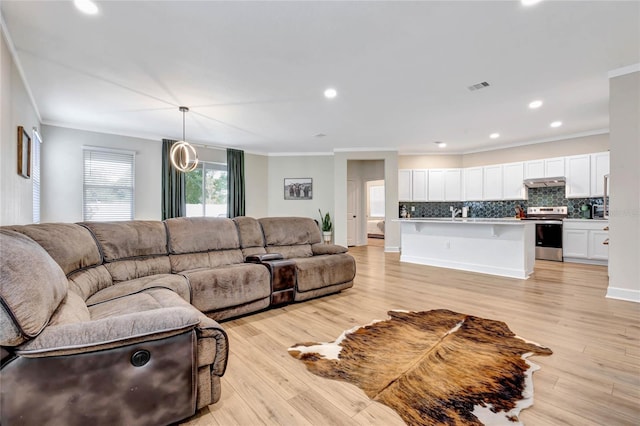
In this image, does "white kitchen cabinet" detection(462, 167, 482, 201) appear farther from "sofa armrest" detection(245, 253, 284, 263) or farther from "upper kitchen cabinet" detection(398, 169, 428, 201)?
"sofa armrest" detection(245, 253, 284, 263)

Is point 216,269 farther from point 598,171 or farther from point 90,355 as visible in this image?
point 598,171

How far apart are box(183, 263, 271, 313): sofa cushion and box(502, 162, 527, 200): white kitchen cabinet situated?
643 centimetres

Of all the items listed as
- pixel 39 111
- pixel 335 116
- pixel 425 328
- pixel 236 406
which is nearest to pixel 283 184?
pixel 335 116

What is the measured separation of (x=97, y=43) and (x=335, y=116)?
129 inches

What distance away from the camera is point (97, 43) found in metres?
2.72

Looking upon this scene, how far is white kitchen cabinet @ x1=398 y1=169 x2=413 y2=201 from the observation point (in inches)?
307

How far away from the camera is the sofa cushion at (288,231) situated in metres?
3.85

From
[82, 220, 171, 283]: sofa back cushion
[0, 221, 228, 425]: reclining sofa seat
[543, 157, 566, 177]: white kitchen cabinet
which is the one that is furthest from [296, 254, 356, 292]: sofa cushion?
[543, 157, 566, 177]: white kitchen cabinet

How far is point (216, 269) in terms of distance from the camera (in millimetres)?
2812

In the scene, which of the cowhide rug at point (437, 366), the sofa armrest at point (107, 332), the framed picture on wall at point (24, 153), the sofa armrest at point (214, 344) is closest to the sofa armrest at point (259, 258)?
the cowhide rug at point (437, 366)

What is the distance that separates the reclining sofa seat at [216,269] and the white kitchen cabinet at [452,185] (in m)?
6.16

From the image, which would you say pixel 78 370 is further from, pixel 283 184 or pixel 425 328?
pixel 283 184

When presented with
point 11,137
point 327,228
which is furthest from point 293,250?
point 327,228

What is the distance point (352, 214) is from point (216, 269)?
6.40 m
